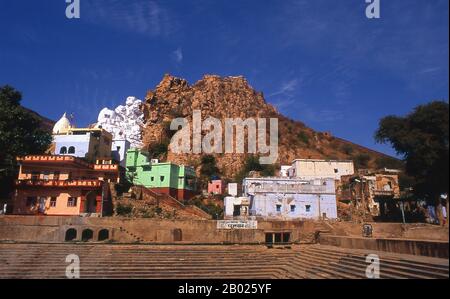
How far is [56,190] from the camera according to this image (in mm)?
29188

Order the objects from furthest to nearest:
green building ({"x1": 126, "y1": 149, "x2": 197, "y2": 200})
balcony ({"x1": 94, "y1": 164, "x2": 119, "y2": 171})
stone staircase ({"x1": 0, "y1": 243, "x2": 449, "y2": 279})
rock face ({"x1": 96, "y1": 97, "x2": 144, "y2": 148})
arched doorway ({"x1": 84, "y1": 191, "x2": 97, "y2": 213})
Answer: rock face ({"x1": 96, "y1": 97, "x2": 144, "y2": 148}) < green building ({"x1": 126, "y1": 149, "x2": 197, "y2": 200}) < balcony ({"x1": 94, "y1": 164, "x2": 119, "y2": 171}) < arched doorway ({"x1": 84, "y1": 191, "x2": 97, "y2": 213}) < stone staircase ({"x1": 0, "y1": 243, "x2": 449, "y2": 279})

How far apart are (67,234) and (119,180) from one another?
9880 millimetres

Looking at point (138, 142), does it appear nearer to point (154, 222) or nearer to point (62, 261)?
point (154, 222)

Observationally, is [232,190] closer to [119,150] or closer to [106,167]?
[106,167]

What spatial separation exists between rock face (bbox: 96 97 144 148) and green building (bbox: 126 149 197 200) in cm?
3223

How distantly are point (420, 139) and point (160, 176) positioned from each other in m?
26.7

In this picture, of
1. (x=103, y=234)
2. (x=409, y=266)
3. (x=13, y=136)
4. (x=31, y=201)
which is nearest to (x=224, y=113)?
(x=13, y=136)

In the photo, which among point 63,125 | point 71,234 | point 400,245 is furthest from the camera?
point 63,125

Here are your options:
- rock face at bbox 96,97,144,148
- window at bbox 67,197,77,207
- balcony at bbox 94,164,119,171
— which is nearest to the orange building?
window at bbox 67,197,77,207

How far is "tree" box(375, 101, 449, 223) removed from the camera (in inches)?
535

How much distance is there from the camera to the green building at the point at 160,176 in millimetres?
37594

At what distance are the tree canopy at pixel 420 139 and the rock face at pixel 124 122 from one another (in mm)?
57309
